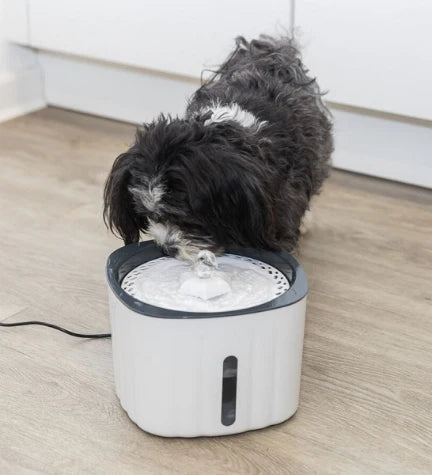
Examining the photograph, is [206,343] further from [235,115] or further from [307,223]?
[307,223]

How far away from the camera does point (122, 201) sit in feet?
5.42

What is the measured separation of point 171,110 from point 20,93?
2.24 ft

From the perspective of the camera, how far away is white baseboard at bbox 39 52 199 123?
3.25 meters

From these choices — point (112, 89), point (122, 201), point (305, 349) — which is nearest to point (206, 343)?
point (122, 201)

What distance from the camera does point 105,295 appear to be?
2133 millimetres

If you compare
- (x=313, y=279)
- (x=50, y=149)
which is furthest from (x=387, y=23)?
(x=50, y=149)

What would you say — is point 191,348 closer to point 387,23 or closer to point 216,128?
point 216,128

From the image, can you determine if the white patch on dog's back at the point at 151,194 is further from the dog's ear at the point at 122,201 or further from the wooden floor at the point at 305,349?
the wooden floor at the point at 305,349

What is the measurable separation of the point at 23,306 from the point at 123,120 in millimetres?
1484

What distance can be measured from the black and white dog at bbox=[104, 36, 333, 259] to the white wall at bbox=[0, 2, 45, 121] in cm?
175

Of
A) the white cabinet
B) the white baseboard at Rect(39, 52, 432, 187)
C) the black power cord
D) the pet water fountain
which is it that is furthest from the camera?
the white baseboard at Rect(39, 52, 432, 187)

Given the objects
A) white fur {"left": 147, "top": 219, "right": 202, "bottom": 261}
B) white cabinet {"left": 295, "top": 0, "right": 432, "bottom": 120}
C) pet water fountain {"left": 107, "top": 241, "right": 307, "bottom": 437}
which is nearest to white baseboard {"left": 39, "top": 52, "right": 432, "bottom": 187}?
white cabinet {"left": 295, "top": 0, "right": 432, "bottom": 120}

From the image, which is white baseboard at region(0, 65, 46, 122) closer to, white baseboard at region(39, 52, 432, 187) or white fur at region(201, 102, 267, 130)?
white baseboard at region(39, 52, 432, 187)

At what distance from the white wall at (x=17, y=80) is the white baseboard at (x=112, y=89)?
50mm
